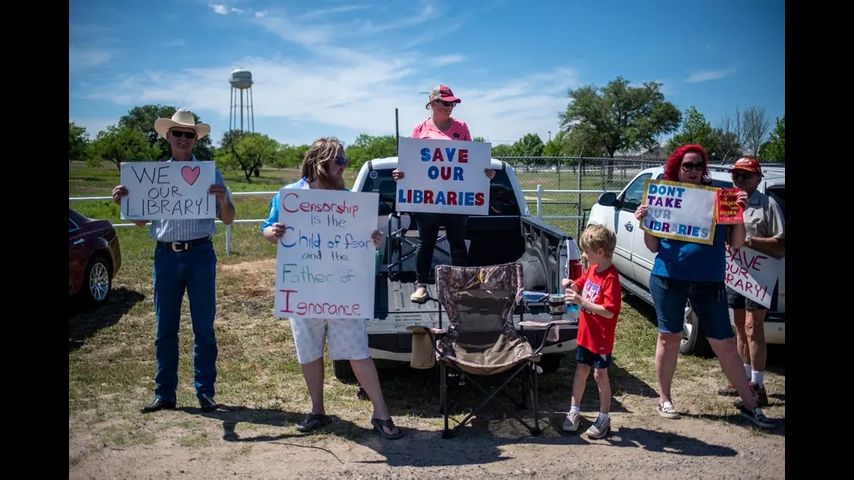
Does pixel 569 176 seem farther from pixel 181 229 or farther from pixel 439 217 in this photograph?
pixel 181 229

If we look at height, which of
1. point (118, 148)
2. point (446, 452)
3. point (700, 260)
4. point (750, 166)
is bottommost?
point (446, 452)

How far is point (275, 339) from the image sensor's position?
21.5ft

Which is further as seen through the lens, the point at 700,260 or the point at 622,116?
the point at 622,116

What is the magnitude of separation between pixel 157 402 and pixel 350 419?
1388 millimetres

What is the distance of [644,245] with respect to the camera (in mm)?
6777

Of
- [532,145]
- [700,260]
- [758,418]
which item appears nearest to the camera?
[700,260]

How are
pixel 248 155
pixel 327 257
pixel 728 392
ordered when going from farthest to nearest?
pixel 248 155 < pixel 728 392 < pixel 327 257

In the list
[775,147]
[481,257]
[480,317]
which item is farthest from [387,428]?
[775,147]

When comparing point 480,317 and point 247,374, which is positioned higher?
point 480,317

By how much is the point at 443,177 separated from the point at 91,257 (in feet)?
16.0

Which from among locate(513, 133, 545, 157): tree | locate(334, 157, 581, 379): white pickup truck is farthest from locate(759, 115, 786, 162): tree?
locate(513, 133, 545, 157): tree

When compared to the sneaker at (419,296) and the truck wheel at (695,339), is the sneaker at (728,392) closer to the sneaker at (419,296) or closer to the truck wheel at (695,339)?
the truck wheel at (695,339)

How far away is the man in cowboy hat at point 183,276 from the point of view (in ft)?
14.5

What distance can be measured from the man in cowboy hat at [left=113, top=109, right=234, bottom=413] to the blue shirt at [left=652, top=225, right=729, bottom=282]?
10.0 ft
